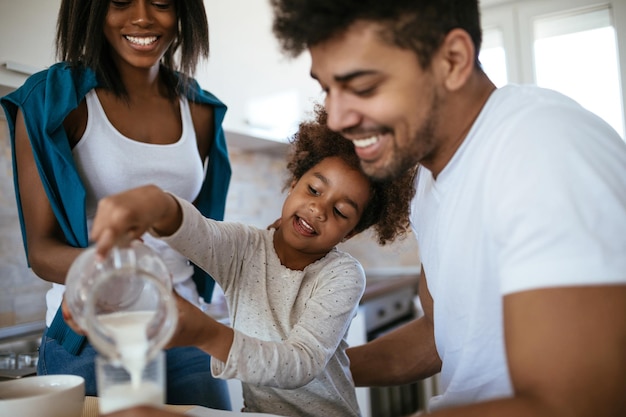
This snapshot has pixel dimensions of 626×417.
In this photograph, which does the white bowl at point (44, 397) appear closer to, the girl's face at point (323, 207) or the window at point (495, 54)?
the girl's face at point (323, 207)

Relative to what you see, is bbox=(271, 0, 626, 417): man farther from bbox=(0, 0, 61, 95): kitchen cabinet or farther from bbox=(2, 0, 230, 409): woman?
bbox=(0, 0, 61, 95): kitchen cabinet

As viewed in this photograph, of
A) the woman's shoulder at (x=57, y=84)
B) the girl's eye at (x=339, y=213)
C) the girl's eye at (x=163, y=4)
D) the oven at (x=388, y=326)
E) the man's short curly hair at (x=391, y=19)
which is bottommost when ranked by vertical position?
the oven at (x=388, y=326)

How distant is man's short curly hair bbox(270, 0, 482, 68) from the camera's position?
814mm

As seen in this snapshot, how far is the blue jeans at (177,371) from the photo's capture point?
1109 millimetres

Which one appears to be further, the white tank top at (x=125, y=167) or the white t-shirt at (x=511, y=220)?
the white tank top at (x=125, y=167)

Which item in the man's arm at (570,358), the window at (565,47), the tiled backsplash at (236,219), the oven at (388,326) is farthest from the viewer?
the window at (565,47)

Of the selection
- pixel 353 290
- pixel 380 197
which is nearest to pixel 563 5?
pixel 380 197

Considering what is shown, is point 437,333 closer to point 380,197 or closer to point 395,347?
point 395,347

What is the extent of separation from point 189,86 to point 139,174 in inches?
11.1

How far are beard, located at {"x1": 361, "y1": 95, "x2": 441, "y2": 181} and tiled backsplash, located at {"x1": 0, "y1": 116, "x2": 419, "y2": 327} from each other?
687mm

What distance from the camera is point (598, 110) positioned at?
317 cm

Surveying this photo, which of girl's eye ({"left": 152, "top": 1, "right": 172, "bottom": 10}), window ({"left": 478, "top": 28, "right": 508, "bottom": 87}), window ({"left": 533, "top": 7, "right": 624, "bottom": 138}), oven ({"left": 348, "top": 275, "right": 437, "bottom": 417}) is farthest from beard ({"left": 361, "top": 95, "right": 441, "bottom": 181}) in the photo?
window ({"left": 478, "top": 28, "right": 508, "bottom": 87})

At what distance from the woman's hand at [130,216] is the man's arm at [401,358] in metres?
0.56

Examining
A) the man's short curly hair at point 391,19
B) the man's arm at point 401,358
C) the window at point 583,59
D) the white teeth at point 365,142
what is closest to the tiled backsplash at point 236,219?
the man's arm at point 401,358
